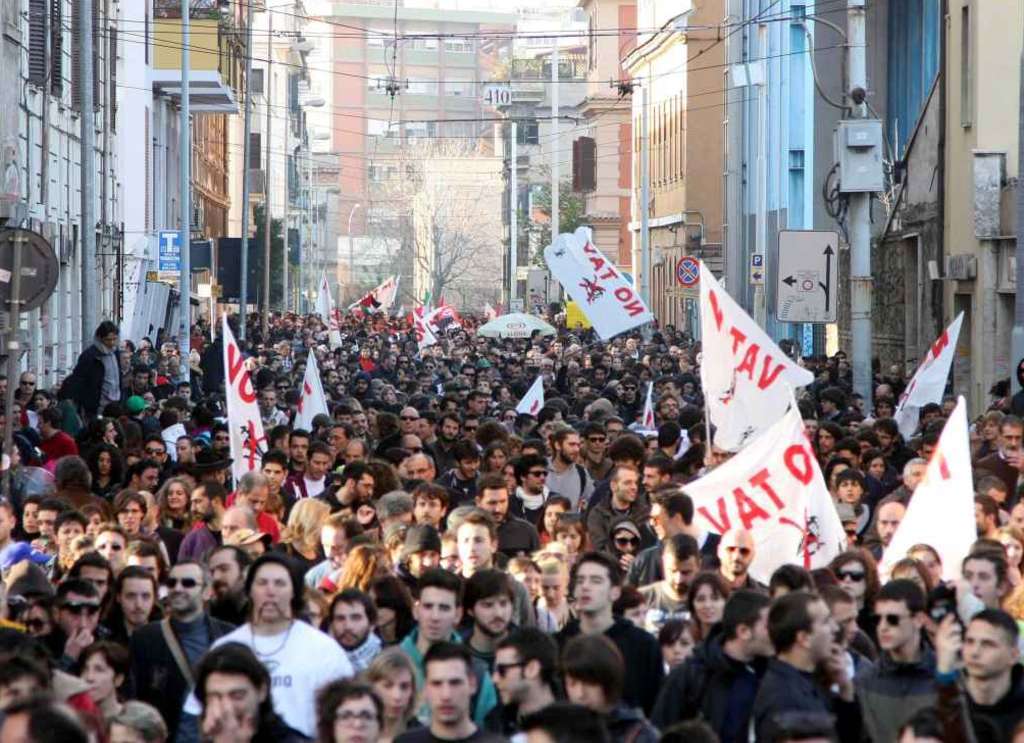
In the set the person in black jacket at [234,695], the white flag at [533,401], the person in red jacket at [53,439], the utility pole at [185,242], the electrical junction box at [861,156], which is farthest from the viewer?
the utility pole at [185,242]

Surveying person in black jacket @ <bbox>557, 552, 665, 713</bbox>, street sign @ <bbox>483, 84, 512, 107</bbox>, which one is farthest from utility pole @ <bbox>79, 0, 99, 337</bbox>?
street sign @ <bbox>483, 84, 512, 107</bbox>

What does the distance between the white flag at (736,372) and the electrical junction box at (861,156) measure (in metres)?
9.85

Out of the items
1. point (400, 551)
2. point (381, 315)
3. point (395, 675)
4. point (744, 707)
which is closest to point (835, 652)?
point (744, 707)

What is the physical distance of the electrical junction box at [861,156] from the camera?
25.8 m

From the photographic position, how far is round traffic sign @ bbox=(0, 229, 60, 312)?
14766mm

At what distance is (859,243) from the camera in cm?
2639

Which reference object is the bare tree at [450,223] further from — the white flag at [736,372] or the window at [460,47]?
the white flag at [736,372]

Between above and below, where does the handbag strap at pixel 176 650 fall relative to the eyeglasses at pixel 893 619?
below

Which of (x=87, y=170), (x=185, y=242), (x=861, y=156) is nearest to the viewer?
(x=861, y=156)

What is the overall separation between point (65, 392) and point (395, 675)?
656 inches

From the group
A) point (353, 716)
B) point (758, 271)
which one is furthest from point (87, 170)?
point (353, 716)

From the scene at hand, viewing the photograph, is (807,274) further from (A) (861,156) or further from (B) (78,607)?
(B) (78,607)

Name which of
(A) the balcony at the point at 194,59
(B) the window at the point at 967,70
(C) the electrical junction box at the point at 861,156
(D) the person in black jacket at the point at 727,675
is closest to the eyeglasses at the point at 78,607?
(D) the person in black jacket at the point at 727,675

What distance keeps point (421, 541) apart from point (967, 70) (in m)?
20.8
